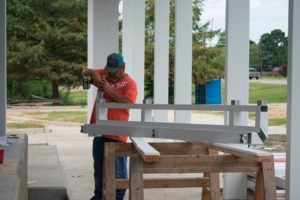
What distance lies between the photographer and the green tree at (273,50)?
23844mm

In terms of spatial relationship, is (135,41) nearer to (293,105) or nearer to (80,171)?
(80,171)

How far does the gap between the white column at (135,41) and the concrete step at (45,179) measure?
2917mm

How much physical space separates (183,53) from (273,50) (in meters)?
18.3

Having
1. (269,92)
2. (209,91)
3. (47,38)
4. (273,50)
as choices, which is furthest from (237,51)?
(269,92)

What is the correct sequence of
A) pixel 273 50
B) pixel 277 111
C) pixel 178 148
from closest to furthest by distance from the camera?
pixel 178 148, pixel 277 111, pixel 273 50

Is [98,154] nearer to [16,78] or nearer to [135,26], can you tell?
[135,26]

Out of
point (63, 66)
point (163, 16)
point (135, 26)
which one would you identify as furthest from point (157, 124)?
point (63, 66)

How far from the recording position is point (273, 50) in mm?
24266

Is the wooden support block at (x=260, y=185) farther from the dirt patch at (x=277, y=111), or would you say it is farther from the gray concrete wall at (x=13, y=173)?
the dirt patch at (x=277, y=111)

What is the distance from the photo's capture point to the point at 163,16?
8234mm

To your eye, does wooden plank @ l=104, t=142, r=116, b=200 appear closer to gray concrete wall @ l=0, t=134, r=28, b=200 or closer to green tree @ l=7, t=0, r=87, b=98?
gray concrete wall @ l=0, t=134, r=28, b=200

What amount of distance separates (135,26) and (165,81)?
201 centimetres

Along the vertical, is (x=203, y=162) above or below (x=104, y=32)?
below

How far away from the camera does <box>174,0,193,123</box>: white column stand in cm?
689
